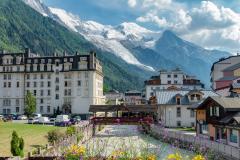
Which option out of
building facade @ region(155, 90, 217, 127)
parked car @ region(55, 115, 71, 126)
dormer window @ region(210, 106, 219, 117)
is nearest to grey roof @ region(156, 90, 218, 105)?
building facade @ region(155, 90, 217, 127)

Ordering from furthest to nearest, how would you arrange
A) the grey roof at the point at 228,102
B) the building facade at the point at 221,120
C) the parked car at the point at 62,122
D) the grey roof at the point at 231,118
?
1. the parked car at the point at 62,122
2. the grey roof at the point at 228,102
3. the building facade at the point at 221,120
4. the grey roof at the point at 231,118

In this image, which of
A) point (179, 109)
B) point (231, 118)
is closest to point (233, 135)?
point (231, 118)

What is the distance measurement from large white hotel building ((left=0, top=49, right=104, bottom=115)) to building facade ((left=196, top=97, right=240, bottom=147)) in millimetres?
59890

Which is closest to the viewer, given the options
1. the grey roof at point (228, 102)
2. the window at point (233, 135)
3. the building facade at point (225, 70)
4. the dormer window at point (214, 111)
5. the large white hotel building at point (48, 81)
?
the window at point (233, 135)

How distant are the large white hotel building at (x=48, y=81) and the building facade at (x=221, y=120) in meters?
59.9

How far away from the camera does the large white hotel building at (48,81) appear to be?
373ft

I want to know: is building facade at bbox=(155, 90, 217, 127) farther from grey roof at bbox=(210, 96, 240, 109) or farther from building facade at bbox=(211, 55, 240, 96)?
building facade at bbox=(211, 55, 240, 96)

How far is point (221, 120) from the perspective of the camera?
46312mm

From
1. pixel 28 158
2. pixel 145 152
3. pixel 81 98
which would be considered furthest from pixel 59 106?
pixel 145 152

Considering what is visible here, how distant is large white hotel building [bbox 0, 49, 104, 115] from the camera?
11362 centimetres

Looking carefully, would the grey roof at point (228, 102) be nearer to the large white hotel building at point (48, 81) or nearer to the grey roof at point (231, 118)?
the grey roof at point (231, 118)

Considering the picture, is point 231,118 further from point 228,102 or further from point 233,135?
point 228,102

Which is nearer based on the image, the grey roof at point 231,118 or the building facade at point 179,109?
the grey roof at point 231,118

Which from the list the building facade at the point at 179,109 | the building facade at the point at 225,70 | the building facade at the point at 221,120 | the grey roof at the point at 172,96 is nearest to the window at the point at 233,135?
the building facade at the point at 221,120
